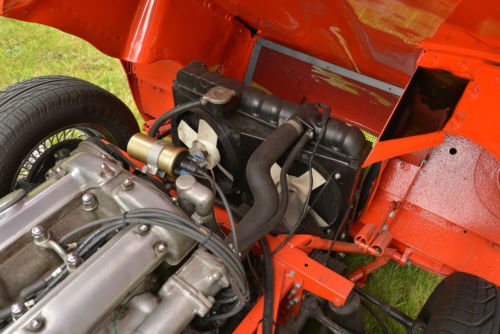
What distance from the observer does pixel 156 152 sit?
3.90 ft

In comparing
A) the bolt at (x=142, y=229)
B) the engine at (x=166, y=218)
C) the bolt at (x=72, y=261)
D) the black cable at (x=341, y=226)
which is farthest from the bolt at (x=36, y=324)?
the black cable at (x=341, y=226)

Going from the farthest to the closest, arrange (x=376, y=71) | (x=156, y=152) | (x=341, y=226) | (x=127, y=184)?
(x=376, y=71) → (x=341, y=226) → (x=156, y=152) → (x=127, y=184)

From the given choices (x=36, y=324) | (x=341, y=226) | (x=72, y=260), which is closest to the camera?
(x=36, y=324)

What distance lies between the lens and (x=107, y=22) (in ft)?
4.83

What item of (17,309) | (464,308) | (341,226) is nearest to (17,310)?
(17,309)

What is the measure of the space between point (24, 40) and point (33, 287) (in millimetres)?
2809

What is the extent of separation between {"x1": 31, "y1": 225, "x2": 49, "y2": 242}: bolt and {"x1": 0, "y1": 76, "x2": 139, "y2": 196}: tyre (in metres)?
0.40

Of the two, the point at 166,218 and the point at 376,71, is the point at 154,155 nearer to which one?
the point at 166,218

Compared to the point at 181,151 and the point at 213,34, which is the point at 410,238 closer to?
the point at 181,151

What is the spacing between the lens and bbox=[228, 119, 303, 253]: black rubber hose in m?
1.03

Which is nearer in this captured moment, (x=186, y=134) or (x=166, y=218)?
(x=166, y=218)

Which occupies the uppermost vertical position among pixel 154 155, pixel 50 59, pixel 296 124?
pixel 296 124

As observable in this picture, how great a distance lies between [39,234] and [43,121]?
51 centimetres

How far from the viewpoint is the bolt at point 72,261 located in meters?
0.90
